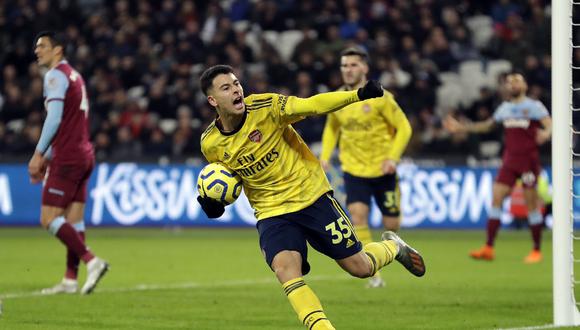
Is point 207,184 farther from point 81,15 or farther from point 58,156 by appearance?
point 81,15

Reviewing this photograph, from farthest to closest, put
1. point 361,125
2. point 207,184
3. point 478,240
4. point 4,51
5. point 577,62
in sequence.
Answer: point 4,51 < point 577,62 < point 478,240 < point 361,125 < point 207,184

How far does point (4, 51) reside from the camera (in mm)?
24203

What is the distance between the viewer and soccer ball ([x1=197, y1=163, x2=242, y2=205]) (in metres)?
7.37

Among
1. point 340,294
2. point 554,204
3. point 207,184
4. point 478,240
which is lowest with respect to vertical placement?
point 478,240

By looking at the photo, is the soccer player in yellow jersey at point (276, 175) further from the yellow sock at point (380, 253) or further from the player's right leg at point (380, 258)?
the yellow sock at point (380, 253)

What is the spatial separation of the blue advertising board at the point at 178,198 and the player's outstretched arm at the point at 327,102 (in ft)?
38.7

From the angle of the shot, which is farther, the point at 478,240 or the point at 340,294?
the point at 478,240

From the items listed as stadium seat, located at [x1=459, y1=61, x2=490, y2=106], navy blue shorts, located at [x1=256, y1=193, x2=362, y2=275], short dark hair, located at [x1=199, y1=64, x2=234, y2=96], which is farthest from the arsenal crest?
stadium seat, located at [x1=459, y1=61, x2=490, y2=106]

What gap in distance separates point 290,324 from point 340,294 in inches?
87.5

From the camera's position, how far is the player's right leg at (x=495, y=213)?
14.6 m

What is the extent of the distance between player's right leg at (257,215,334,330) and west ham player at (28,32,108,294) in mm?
3830

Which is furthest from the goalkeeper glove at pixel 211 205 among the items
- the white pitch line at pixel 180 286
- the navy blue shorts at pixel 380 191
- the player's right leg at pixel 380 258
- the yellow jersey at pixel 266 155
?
the navy blue shorts at pixel 380 191

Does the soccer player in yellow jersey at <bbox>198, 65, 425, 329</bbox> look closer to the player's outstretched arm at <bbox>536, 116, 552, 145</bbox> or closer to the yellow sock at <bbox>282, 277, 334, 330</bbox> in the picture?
the yellow sock at <bbox>282, 277, 334, 330</bbox>

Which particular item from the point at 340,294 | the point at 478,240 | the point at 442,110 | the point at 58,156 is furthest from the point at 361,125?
the point at 442,110
